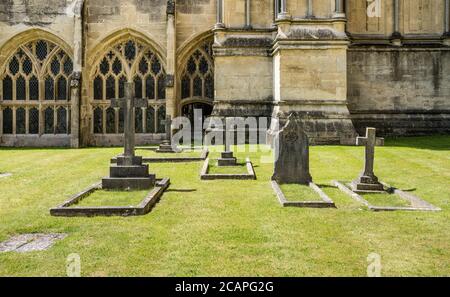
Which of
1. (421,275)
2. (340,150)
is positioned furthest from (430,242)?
(340,150)

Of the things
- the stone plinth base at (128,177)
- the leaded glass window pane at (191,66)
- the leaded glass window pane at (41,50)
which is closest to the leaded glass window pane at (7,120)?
the leaded glass window pane at (41,50)

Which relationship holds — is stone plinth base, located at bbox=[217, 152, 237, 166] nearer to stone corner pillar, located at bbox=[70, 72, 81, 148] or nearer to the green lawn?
the green lawn

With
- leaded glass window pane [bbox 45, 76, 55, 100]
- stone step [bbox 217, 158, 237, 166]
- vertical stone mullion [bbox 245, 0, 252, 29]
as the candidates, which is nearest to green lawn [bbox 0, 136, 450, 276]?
stone step [bbox 217, 158, 237, 166]

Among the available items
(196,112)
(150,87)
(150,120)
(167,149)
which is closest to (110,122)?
(150,120)

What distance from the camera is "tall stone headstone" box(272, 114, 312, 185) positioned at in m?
10.3

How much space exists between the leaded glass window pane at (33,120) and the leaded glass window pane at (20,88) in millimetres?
757

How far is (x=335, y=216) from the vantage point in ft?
24.5

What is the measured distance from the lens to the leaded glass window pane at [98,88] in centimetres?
2219

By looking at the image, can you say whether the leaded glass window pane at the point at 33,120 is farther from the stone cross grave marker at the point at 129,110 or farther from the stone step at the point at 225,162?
the stone cross grave marker at the point at 129,110

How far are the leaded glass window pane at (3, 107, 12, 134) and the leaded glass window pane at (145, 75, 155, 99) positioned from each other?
20.7 feet

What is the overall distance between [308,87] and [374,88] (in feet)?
13.8

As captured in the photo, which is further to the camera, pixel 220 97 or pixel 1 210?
pixel 220 97

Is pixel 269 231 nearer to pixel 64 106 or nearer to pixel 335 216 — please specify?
pixel 335 216

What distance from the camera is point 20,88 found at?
875 inches
